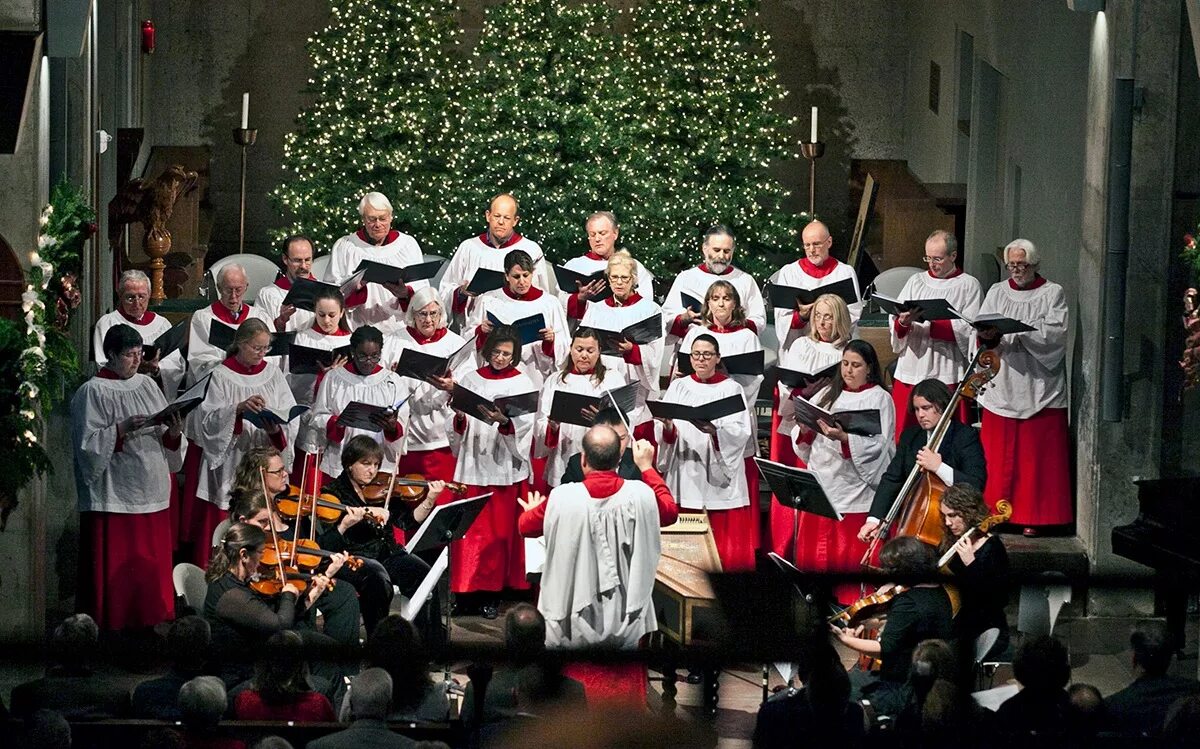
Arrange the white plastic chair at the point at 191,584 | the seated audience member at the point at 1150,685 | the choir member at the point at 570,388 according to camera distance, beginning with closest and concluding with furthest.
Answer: the seated audience member at the point at 1150,685
the white plastic chair at the point at 191,584
the choir member at the point at 570,388

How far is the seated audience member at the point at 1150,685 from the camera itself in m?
6.09

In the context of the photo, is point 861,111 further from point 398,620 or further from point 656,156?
point 398,620

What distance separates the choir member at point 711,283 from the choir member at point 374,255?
4.91 ft

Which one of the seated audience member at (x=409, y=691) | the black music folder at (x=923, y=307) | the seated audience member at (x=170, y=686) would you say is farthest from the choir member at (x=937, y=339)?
the seated audience member at (x=170, y=686)

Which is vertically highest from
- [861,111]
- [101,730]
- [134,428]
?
[861,111]

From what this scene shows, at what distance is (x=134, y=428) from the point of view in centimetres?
1009

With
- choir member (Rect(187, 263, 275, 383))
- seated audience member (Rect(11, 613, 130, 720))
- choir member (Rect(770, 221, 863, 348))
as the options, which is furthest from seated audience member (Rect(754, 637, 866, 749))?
choir member (Rect(770, 221, 863, 348))

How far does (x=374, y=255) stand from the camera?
12.6 m

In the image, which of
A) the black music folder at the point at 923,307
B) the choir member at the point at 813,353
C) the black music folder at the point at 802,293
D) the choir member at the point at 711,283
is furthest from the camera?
the choir member at the point at 711,283

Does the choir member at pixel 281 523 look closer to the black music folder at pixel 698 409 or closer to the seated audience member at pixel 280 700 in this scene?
the seated audience member at pixel 280 700

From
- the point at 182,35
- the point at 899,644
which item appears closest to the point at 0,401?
the point at 899,644

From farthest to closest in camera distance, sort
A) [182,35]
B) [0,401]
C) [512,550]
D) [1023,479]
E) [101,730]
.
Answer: [182,35] < [1023,479] < [512,550] < [0,401] < [101,730]

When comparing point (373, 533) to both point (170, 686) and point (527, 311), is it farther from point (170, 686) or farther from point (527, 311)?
point (527, 311)

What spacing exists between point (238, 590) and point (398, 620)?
141cm
